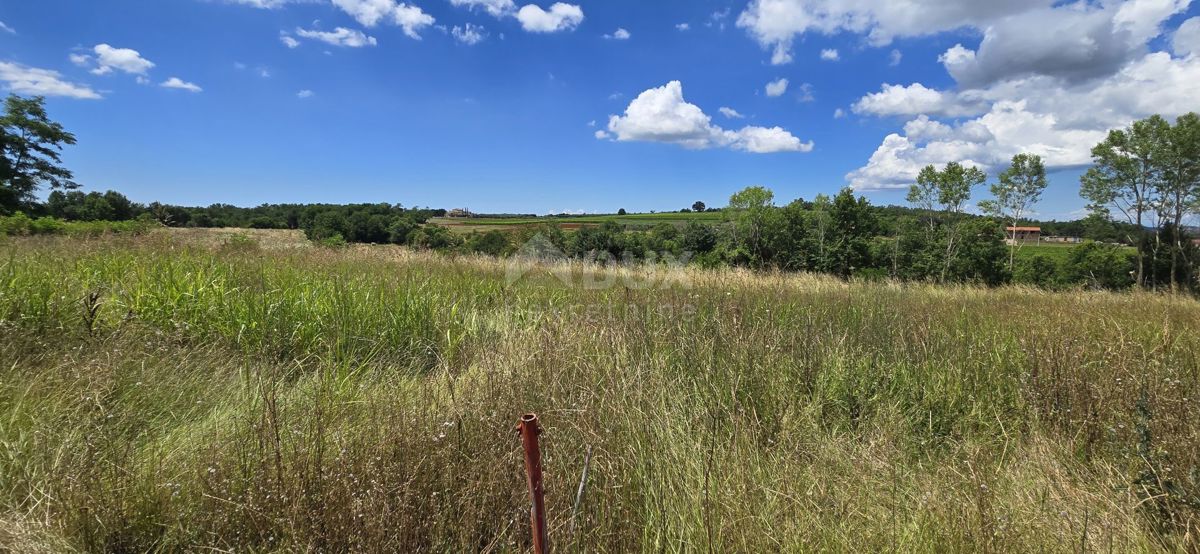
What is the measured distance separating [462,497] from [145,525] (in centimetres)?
94

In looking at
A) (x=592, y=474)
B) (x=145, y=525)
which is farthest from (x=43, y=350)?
(x=592, y=474)

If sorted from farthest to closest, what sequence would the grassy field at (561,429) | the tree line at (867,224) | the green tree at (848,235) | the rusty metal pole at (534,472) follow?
the green tree at (848,235) → the tree line at (867,224) → the grassy field at (561,429) → the rusty metal pole at (534,472)

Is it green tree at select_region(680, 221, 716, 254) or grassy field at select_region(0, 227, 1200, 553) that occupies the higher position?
green tree at select_region(680, 221, 716, 254)

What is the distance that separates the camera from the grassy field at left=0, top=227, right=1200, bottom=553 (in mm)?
1383

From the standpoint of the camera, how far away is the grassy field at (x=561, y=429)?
1.38m

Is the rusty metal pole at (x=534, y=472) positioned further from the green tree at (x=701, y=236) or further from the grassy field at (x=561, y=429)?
the green tree at (x=701, y=236)

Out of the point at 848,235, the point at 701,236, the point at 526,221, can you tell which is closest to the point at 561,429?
the point at 526,221

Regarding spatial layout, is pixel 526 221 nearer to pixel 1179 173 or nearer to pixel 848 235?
pixel 848 235

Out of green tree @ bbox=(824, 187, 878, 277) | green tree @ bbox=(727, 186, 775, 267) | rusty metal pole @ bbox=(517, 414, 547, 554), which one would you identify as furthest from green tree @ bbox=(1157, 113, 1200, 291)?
rusty metal pole @ bbox=(517, 414, 547, 554)

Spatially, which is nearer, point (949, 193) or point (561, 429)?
point (561, 429)

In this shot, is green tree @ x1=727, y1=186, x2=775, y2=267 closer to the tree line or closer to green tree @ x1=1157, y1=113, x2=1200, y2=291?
the tree line

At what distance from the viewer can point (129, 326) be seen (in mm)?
2816

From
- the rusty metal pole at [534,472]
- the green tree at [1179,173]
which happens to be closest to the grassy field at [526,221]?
the rusty metal pole at [534,472]

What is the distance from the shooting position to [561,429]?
1897 millimetres
